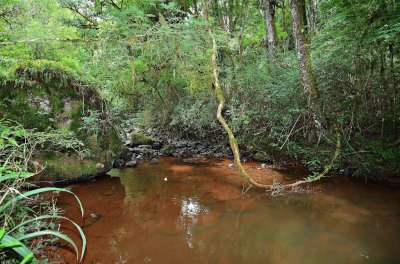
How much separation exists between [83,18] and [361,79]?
1021 cm

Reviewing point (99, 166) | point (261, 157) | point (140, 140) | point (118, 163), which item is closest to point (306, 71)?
point (261, 157)

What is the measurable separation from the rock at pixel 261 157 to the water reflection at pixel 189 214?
3435 millimetres

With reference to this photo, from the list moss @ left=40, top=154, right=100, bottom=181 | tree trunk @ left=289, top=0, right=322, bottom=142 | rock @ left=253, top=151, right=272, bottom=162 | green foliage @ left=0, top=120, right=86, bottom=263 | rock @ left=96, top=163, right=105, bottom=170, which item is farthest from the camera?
rock @ left=253, top=151, right=272, bottom=162

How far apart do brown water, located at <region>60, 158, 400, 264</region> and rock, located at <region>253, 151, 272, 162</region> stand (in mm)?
1337

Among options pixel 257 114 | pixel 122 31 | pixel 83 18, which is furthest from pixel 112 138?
pixel 83 18

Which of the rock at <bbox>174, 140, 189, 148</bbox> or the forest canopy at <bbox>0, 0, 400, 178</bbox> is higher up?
the forest canopy at <bbox>0, 0, 400, 178</bbox>

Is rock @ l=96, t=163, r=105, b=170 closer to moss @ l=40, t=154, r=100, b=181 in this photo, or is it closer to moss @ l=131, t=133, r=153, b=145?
moss @ l=40, t=154, r=100, b=181

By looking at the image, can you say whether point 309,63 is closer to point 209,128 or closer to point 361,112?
point 361,112

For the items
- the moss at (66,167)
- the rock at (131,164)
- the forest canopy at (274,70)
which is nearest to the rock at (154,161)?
the rock at (131,164)

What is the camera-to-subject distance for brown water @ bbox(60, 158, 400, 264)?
4.05m

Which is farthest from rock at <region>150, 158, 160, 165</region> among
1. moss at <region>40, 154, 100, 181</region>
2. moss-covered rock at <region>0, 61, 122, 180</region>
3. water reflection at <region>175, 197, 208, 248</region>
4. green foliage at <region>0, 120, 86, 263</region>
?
green foliage at <region>0, 120, 86, 263</region>

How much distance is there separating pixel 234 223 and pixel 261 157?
426cm

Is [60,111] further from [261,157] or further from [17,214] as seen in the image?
[261,157]

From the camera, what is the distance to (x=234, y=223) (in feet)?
16.6
